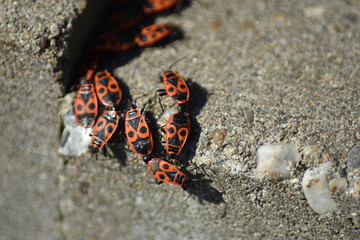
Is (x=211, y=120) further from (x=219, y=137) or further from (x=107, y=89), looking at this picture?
(x=107, y=89)

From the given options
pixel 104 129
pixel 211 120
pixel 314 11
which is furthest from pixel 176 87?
pixel 314 11

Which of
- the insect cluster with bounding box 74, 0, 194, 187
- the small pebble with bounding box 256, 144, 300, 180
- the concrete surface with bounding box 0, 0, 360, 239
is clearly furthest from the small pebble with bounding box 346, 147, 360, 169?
the insect cluster with bounding box 74, 0, 194, 187

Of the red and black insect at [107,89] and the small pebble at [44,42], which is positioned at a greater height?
the small pebble at [44,42]

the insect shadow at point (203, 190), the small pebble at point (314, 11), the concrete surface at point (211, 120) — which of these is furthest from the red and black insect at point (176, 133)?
the small pebble at point (314, 11)

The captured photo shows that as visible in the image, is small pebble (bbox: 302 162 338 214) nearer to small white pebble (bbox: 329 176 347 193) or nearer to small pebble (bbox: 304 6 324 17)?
small white pebble (bbox: 329 176 347 193)

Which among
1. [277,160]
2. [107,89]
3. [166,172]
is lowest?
[166,172]

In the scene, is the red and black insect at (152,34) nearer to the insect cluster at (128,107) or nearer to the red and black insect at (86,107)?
the insect cluster at (128,107)
